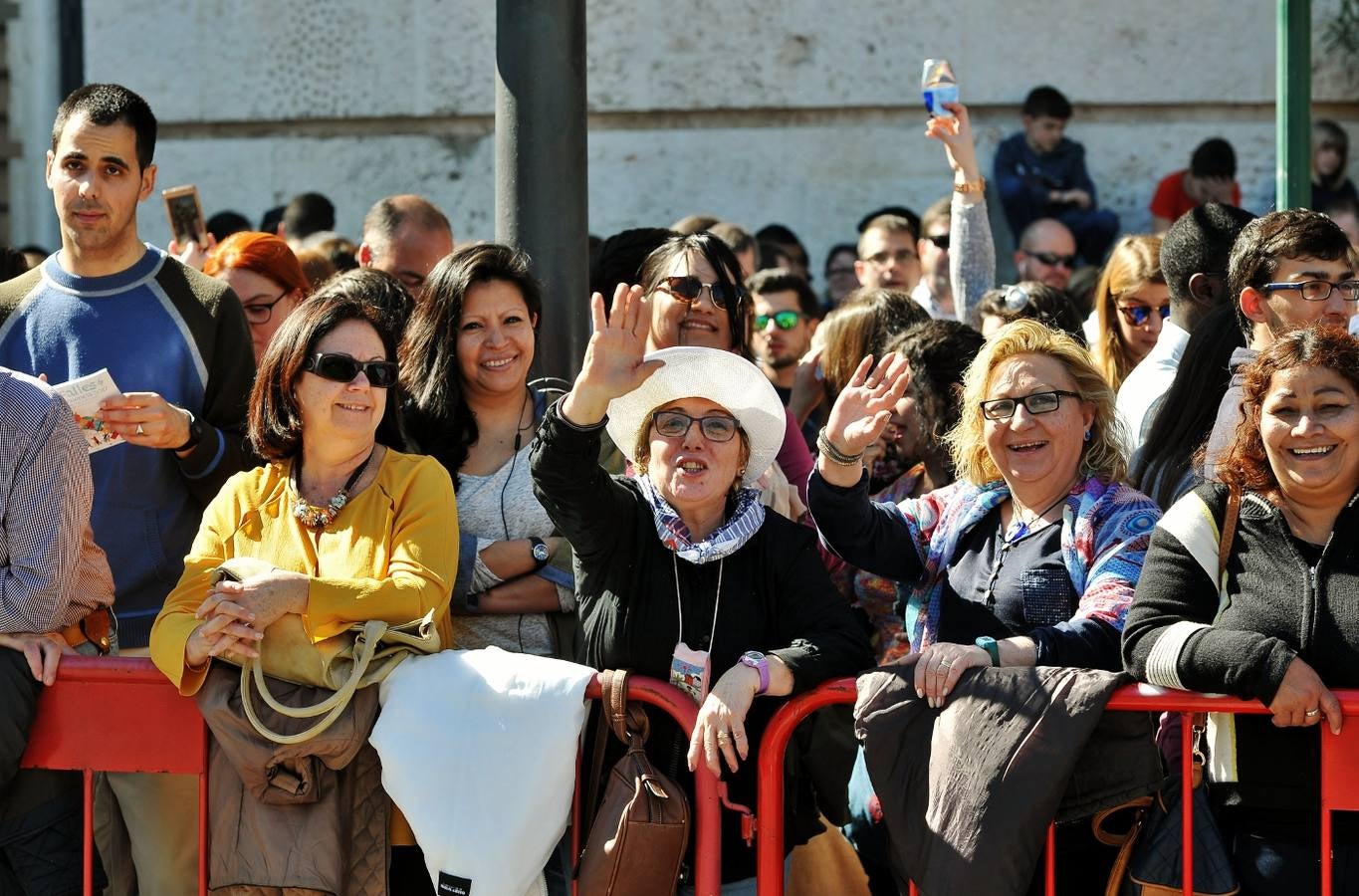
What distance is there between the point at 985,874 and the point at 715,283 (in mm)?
2035

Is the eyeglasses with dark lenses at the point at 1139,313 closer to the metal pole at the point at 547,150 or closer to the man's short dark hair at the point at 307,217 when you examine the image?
the metal pole at the point at 547,150

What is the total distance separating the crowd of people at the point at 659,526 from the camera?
3777mm

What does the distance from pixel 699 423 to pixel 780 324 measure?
254 centimetres

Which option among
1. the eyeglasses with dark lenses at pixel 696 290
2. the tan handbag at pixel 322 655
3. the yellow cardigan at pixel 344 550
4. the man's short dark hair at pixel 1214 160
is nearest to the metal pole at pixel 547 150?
the eyeglasses with dark lenses at pixel 696 290

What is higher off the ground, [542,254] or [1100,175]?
[1100,175]

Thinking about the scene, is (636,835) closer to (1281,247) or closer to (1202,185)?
(1281,247)

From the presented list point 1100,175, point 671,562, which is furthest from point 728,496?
point 1100,175

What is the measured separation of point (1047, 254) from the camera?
27.5 ft

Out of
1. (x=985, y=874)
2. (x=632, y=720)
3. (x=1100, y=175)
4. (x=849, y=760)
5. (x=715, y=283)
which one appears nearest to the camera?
(x=985, y=874)

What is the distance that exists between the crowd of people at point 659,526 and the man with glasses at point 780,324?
1.30m

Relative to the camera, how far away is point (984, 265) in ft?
21.1

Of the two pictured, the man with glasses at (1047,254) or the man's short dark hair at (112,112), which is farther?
the man with glasses at (1047,254)

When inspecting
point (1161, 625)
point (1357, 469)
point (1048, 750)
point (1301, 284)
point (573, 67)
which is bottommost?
point (1048, 750)

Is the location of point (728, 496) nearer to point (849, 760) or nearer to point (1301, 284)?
point (849, 760)
